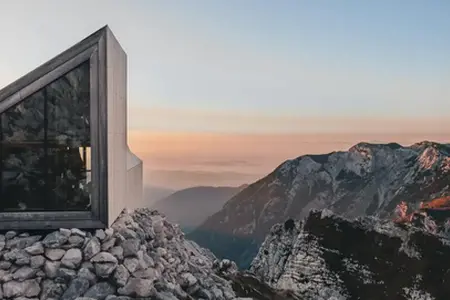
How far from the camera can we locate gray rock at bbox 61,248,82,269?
16.3 metres

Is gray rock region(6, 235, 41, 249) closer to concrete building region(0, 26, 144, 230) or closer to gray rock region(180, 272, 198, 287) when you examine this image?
concrete building region(0, 26, 144, 230)

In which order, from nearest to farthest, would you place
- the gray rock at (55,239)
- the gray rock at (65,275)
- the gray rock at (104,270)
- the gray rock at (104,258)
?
1. the gray rock at (65,275)
2. the gray rock at (104,270)
3. the gray rock at (104,258)
4. the gray rock at (55,239)

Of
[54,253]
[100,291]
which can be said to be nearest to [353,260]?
[100,291]

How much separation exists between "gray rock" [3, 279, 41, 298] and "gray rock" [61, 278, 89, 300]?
97 centimetres

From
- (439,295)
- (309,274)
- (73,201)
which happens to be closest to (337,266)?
(309,274)

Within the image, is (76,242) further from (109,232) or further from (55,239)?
(109,232)

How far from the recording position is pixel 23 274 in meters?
16.0

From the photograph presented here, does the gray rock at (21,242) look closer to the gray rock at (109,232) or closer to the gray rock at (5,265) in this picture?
the gray rock at (5,265)

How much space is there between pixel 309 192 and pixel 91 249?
161521 millimetres

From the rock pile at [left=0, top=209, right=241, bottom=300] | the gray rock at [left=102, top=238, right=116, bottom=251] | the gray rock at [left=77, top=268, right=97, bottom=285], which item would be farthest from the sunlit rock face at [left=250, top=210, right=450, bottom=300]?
the gray rock at [left=77, top=268, right=97, bottom=285]

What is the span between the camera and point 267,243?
1860 inches

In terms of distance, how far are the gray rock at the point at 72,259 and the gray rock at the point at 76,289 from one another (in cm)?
71

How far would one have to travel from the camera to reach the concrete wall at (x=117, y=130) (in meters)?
18.2

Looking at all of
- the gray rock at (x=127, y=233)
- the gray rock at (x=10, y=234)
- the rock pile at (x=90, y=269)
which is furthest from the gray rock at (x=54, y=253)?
the gray rock at (x=127, y=233)
